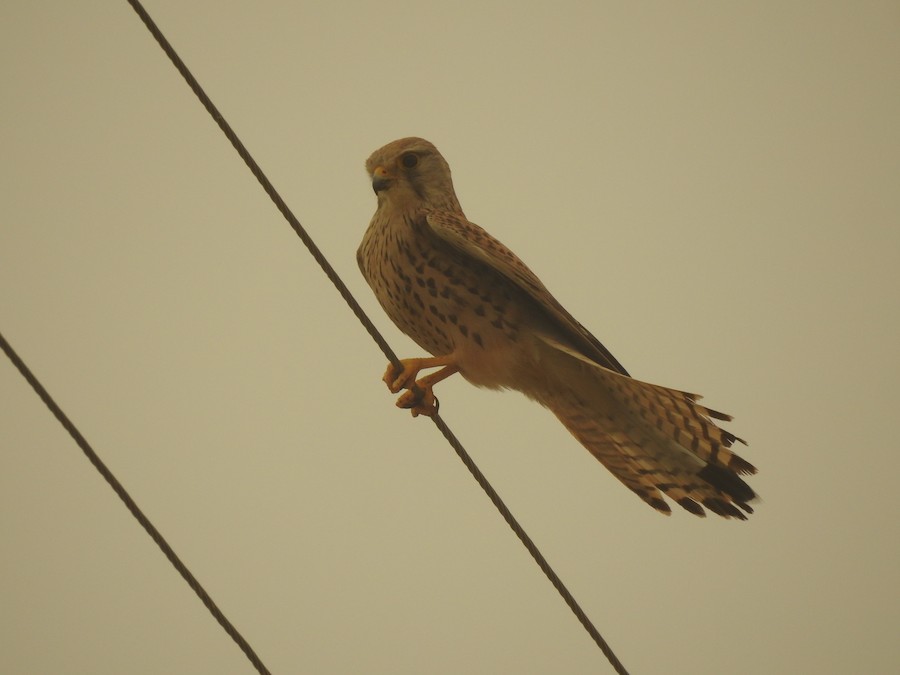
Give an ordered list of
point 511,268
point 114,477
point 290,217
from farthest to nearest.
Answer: point 511,268, point 290,217, point 114,477

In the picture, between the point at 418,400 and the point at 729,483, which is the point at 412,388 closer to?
the point at 418,400

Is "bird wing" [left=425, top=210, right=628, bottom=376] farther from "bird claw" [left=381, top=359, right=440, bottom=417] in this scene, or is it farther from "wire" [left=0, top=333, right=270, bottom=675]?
"wire" [left=0, top=333, right=270, bottom=675]

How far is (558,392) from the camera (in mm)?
2605

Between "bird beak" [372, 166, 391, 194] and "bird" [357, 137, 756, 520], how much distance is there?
0.01 m

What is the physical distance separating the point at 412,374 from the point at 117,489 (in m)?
1.00

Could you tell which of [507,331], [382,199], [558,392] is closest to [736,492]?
[558,392]

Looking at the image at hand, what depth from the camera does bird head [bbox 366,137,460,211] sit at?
2623 mm

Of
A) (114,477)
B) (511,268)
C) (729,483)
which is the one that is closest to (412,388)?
(511,268)

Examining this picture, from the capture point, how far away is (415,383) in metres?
2.46

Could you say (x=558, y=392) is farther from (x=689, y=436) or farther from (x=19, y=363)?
(x=19, y=363)

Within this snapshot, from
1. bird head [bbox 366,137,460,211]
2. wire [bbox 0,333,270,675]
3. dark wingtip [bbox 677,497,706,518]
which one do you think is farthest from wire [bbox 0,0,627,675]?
bird head [bbox 366,137,460,211]

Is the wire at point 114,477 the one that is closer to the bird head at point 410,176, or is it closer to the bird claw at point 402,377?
the bird claw at point 402,377

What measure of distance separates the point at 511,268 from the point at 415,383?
0.45m

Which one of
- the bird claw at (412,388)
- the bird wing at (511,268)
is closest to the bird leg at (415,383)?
the bird claw at (412,388)
